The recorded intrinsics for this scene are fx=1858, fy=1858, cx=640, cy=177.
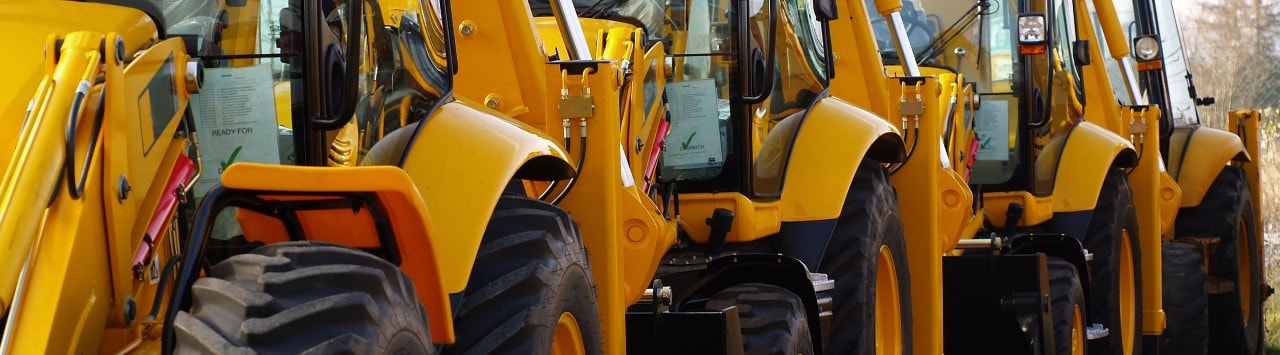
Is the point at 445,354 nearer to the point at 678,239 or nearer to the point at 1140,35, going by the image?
the point at 678,239

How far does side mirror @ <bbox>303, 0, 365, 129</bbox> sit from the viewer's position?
371 centimetres

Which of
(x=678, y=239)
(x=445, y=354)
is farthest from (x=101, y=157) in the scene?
(x=678, y=239)

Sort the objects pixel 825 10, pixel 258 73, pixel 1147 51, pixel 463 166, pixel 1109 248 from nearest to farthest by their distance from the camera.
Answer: pixel 258 73 < pixel 463 166 < pixel 825 10 < pixel 1109 248 < pixel 1147 51

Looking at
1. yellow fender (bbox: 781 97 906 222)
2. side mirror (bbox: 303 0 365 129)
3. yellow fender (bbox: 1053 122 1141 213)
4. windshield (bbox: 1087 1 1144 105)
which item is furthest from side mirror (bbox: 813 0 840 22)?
windshield (bbox: 1087 1 1144 105)

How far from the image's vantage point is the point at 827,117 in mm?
7105

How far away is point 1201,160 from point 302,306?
10.4 meters

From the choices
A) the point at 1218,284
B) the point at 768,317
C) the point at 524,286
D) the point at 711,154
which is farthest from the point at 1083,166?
the point at 524,286

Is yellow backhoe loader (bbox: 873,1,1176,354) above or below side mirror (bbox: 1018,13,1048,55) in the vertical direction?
below

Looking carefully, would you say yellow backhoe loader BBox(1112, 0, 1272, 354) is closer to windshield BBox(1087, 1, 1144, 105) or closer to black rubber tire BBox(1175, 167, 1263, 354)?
black rubber tire BBox(1175, 167, 1263, 354)

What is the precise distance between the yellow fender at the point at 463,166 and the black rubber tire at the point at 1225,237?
29.5ft

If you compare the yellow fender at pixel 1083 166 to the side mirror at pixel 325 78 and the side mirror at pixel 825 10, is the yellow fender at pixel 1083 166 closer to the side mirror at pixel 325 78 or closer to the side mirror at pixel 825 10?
the side mirror at pixel 825 10

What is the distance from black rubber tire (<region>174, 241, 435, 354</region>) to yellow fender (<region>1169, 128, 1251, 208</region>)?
9.99 metres

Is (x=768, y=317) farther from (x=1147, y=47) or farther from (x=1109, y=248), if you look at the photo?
(x=1147, y=47)

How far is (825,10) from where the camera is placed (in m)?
7.24
